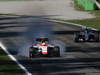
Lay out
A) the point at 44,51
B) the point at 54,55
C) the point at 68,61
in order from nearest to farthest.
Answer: the point at 68,61 → the point at 44,51 → the point at 54,55

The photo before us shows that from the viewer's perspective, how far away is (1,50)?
2777cm

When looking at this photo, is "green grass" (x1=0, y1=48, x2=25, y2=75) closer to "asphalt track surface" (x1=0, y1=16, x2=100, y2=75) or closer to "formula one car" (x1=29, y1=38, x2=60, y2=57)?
"asphalt track surface" (x1=0, y1=16, x2=100, y2=75)

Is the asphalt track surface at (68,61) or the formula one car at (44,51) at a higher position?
the formula one car at (44,51)

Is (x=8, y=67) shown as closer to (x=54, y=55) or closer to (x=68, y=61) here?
(x=68, y=61)

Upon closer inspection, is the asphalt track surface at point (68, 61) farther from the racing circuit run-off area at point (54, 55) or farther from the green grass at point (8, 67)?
the green grass at point (8, 67)

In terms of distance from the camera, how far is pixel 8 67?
69.1ft

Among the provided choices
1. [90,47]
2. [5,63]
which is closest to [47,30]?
[90,47]

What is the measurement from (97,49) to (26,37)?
9.43 m

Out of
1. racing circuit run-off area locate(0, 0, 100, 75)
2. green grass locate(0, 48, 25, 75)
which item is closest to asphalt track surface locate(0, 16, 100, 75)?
racing circuit run-off area locate(0, 0, 100, 75)

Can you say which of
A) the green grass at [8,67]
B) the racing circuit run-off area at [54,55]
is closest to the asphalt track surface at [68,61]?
the racing circuit run-off area at [54,55]

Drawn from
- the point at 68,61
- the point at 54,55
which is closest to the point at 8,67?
the point at 68,61

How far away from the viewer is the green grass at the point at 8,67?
64.3ft

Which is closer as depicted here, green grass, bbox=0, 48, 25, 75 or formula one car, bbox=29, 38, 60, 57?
green grass, bbox=0, 48, 25, 75

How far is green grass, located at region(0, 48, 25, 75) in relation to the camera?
19609mm
